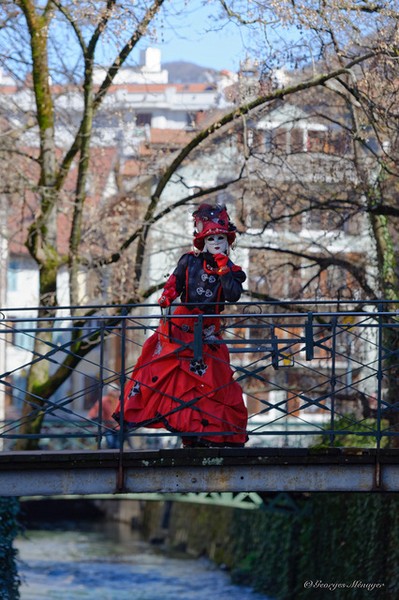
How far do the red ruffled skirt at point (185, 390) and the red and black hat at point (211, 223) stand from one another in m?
0.65

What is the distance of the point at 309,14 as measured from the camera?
1428 cm

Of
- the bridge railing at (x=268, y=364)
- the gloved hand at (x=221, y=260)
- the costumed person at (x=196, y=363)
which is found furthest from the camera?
the gloved hand at (x=221, y=260)

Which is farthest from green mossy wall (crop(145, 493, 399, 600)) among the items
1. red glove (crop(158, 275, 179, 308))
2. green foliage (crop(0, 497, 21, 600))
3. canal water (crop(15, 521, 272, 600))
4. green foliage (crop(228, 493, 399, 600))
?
red glove (crop(158, 275, 179, 308))

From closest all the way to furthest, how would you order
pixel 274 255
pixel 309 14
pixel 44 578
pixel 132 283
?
1. pixel 309 14
2. pixel 132 283
3. pixel 274 255
4. pixel 44 578

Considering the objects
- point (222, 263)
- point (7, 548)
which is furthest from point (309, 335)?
point (7, 548)

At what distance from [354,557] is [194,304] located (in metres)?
8.82

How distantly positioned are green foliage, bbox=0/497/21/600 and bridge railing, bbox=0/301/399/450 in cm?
108

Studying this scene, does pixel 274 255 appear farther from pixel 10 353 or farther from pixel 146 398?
pixel 10 353

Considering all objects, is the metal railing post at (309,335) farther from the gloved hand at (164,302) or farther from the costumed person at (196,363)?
the gloved hand at (164,302)

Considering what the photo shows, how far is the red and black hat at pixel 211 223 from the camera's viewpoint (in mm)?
10987

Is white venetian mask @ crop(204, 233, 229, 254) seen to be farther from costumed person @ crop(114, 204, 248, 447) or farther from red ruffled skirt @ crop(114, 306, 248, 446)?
red ruffled skirt @ crop(114, 306, 248, 446)

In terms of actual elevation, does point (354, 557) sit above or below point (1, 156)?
below

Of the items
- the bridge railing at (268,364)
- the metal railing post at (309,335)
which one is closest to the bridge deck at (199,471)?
the bridge railing at (268,364)

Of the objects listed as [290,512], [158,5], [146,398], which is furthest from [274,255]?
[146,398]
